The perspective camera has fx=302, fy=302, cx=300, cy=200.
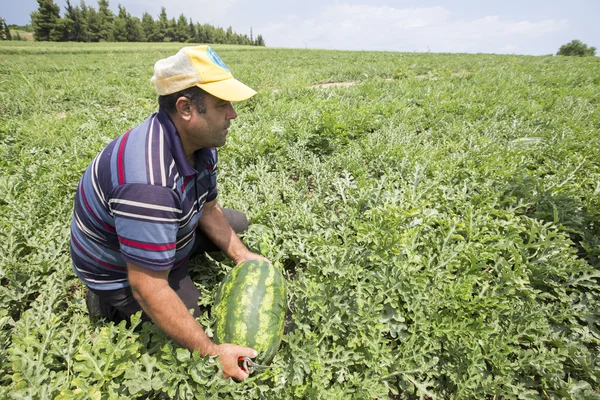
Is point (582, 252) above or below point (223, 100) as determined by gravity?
below

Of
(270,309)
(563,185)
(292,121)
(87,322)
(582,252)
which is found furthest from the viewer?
(292,121)

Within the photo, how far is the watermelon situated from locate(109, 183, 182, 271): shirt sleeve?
0.75m

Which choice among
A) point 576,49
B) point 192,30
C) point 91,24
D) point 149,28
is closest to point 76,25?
point 91,24

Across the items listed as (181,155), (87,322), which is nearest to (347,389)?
(181,155)

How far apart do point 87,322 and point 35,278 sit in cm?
80

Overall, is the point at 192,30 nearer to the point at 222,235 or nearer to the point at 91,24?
the point at 91,24

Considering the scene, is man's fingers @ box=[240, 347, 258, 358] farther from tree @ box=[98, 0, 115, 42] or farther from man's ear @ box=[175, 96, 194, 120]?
tree @ box=[98, 0, 115, 42]

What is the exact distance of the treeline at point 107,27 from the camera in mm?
59969

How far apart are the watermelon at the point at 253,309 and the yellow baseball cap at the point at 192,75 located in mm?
1472

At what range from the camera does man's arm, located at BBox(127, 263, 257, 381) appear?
1996 mm

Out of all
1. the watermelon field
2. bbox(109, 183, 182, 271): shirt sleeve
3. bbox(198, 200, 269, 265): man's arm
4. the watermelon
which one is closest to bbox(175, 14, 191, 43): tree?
the watermelon field

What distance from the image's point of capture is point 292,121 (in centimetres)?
616

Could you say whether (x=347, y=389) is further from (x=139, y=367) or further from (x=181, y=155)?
(x=181, y=155)

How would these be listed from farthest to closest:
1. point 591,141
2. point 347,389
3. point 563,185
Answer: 1. point 591,141
2. point 563,185
3. point 347,389
